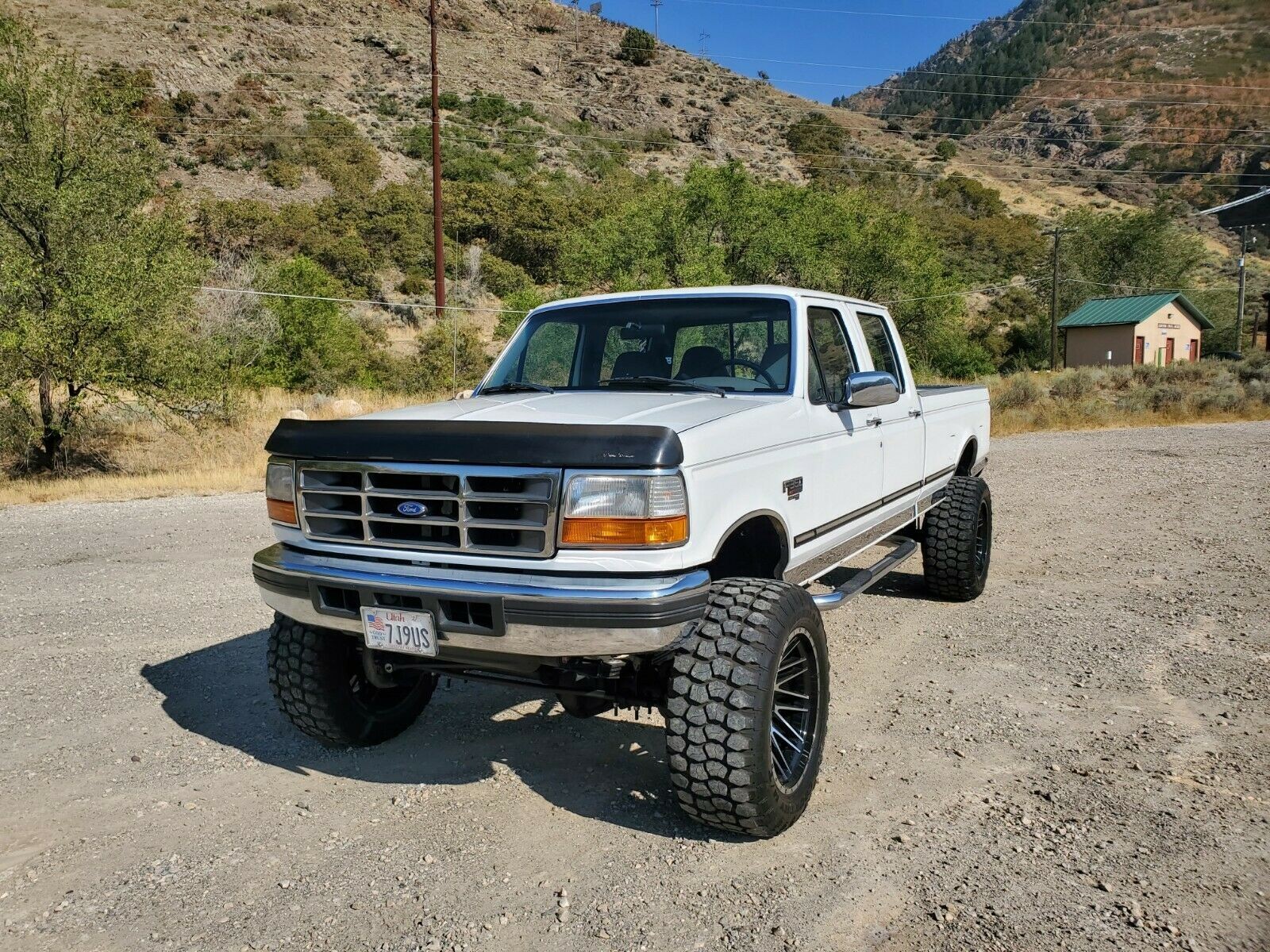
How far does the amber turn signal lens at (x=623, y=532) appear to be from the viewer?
2.89 metres

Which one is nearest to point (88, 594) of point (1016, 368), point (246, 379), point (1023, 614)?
point (1023, 614)

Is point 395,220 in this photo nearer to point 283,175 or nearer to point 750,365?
point 283,175

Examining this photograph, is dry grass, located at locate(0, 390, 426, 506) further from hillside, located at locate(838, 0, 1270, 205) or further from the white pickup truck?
hillside, located at locate(838, 0, 1270, 205)

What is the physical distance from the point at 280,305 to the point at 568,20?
252 ft

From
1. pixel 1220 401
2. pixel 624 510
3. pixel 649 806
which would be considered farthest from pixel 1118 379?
pixel 624 510

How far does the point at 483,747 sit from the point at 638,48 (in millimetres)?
91685

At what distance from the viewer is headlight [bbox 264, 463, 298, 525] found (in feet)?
11.6

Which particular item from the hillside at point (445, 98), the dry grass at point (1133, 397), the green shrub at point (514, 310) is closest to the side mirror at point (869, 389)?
the dry grass at point (1133, 397)

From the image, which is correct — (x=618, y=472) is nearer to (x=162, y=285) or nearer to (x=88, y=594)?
(x=88, y=594)

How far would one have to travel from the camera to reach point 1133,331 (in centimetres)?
4106

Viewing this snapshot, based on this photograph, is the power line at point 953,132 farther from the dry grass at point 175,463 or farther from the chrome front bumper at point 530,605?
the chrome front bumper at point 530,605

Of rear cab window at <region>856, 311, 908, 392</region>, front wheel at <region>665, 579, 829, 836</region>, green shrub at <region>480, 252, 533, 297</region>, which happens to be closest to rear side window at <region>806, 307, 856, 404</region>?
rear cab window at <region>856, 311, 908, 392</region>

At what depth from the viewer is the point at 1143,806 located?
337cm

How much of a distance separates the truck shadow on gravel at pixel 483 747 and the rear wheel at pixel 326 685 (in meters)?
0.14
